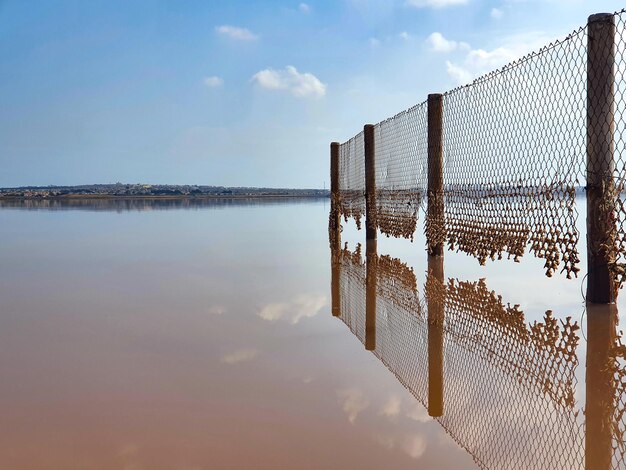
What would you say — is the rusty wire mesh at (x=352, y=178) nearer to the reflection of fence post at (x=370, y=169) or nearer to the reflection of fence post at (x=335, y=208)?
the reflection of fence post at (x=335, y=208)

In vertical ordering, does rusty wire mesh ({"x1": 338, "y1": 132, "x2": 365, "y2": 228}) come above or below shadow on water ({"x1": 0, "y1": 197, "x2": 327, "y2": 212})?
above

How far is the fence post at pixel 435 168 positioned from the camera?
23.8 ft

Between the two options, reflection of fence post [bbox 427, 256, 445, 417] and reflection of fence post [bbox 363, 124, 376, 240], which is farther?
reflection of fence post [bbox 363, 124, 376, 240]

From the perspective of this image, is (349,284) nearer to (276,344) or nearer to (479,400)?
(276,344)

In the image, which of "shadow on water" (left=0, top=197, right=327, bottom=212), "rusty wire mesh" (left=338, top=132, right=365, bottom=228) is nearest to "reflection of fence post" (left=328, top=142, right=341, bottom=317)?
"rusty wire mesh" (left=338, top=132, right=365, bottom=228)

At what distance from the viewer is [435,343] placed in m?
3.57

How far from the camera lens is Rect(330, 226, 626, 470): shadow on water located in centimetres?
218

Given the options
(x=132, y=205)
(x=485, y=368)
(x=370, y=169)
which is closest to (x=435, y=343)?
(x=485, y=368)

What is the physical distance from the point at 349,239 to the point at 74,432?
9.42m

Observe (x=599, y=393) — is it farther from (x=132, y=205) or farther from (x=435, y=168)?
(x=132, y=205)

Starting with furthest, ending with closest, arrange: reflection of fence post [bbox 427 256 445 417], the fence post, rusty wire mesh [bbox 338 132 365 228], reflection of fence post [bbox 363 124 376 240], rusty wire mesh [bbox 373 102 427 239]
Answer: rusty wire mesh [bbox 338 132 365 228]
reflection of fence post [bbox 363 124 376 240]
rusty wire mesh [bbox 373 102 427 239]
the fence post
reflection of fence post [bbox 427 256 445 417]

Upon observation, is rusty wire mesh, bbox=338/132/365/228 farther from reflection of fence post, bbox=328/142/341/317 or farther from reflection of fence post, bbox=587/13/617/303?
reflection of fence post, bbox=587/13/617/303

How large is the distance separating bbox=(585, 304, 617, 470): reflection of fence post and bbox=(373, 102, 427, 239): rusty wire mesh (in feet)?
13.6

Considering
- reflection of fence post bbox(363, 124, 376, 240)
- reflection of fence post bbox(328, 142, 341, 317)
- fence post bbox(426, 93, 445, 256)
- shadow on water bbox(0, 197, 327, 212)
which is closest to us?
fence post bbox(426, 93, 445, 256)
